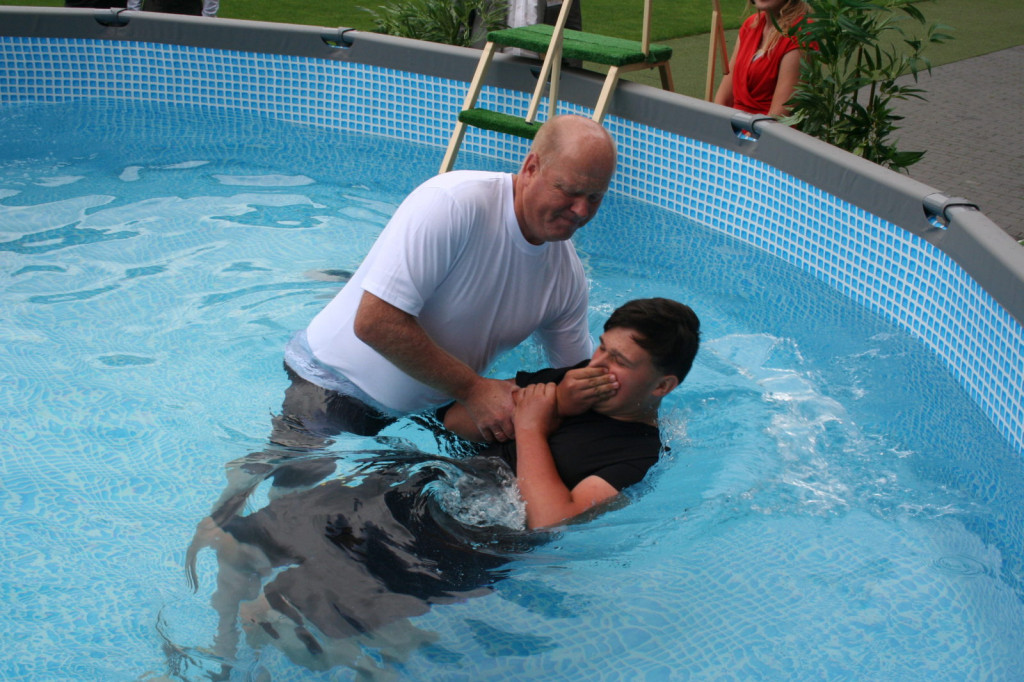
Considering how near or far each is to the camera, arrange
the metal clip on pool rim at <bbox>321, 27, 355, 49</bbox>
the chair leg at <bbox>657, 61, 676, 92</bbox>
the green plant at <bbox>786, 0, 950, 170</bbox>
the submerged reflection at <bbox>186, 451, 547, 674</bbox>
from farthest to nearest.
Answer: the metal clip on pool rim at <bbox>321, 27, 355, 49</bbox> < the chair leg at <bbox>657, 61, 676, 92</bbox> < the green plant at <bbox>786, 0, 950, 170</bbox> < the submerged reflection at <bbox>186, 451, 547, 674</bbox>

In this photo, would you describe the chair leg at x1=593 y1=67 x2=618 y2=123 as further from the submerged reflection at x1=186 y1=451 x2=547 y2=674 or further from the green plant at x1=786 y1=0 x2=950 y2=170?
the submerged reflection at x1=186 y1=451 x2=547 y2=674

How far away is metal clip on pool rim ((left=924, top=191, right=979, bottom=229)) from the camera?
4324mm

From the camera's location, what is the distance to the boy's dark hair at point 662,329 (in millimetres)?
2711

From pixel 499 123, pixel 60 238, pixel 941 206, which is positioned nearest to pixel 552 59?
pixel 499 123

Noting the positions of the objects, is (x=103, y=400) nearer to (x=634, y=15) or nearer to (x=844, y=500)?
(x=844, y=500)

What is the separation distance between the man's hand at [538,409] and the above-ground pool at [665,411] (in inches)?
11.9

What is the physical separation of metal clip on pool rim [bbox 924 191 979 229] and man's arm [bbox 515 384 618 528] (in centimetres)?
245

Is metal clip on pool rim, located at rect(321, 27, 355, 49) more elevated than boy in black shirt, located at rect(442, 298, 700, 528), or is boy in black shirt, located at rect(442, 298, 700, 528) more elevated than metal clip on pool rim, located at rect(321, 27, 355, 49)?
metal clip on pool rim, located at rect(321, 27, 355, 49)

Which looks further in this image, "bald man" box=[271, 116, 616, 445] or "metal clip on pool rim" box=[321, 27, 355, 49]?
"metal clip on pool rim" box=[321, 27, 355, 49]

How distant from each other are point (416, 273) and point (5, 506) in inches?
68.7

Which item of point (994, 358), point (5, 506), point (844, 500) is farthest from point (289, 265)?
point (994, 358)

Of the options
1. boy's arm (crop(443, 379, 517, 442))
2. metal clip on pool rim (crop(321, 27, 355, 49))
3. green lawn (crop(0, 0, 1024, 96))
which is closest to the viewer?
boy's arm (crop(443, 379, 517, 442))

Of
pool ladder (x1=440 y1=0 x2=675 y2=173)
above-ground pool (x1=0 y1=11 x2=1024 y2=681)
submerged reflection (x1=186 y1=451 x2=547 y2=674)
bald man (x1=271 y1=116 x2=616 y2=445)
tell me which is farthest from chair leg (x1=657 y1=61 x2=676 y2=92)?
submerged reflection (x1=186 y1=451 x2=547 y2=674)

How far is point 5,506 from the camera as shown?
11.0 feet
